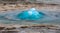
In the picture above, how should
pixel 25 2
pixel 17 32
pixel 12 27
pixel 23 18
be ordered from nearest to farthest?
pixel 17 32 → pixel 12 27 → pixel 23 18 → pixel 25 2

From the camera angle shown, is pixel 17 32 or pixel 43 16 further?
pixel 43 16

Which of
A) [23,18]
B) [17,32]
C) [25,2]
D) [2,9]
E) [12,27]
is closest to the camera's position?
[17,32]

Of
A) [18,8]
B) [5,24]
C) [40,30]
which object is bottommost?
[40,30]

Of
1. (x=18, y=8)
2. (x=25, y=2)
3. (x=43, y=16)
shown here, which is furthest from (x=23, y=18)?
(x=25, y=2)

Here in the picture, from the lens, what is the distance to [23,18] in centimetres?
666

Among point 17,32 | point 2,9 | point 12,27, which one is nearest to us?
point 17,32

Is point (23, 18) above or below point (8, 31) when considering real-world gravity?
above

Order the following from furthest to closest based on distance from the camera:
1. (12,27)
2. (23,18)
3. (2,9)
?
(2,9), (23,18), (12,27)

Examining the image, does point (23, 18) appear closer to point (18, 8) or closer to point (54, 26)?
point (54, 26)

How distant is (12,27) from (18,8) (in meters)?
3.27

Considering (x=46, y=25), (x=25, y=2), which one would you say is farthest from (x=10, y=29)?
(x=25, y=2)

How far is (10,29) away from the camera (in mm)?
5297

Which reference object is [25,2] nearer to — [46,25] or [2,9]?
[2,9]

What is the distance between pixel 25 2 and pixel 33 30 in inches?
175
